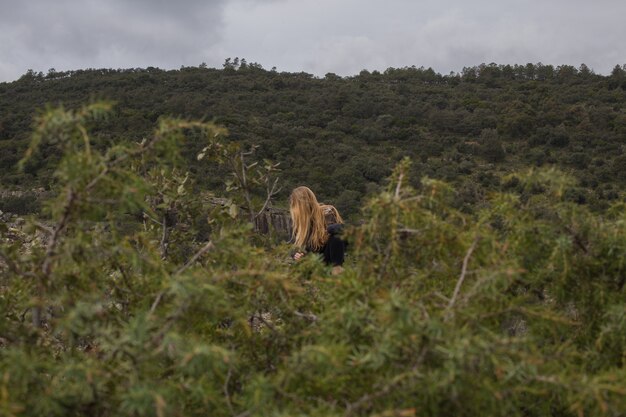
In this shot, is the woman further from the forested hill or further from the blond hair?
the forested hill

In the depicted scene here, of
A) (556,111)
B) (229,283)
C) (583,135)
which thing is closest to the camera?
(229,283)

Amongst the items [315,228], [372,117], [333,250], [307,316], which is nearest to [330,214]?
[315,228]

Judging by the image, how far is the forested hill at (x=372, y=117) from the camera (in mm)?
30797

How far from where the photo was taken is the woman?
4.47 m

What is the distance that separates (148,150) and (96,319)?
21.6 inches

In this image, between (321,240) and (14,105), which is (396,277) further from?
(14,105)

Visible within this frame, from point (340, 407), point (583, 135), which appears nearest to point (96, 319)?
point (340, 407)

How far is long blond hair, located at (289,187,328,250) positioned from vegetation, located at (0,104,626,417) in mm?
1571

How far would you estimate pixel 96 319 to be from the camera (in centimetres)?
200

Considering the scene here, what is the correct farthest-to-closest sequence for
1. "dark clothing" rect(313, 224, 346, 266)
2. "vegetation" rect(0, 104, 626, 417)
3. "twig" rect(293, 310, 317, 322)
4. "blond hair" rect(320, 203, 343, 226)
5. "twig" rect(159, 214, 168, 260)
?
"blond hair" rect(320, 203, 343, 226)
"dark clothing" rect(313, 224, 346, 266)
"twig" rect(159, 214, 168, 260)
"twig" rect(293, 310, 317, 322)
"vegetation" rect(0, 104, 626, 417)

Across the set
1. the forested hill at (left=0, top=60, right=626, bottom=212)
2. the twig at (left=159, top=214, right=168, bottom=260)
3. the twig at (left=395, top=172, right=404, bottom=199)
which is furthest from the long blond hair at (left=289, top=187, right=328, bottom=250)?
the forested hill at (left=0, top=60, right=626, bottom=212)

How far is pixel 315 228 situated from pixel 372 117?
4027 cm

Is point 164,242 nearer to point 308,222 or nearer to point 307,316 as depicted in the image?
point 308,222

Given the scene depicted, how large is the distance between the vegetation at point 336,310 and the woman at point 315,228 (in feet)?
5.05
